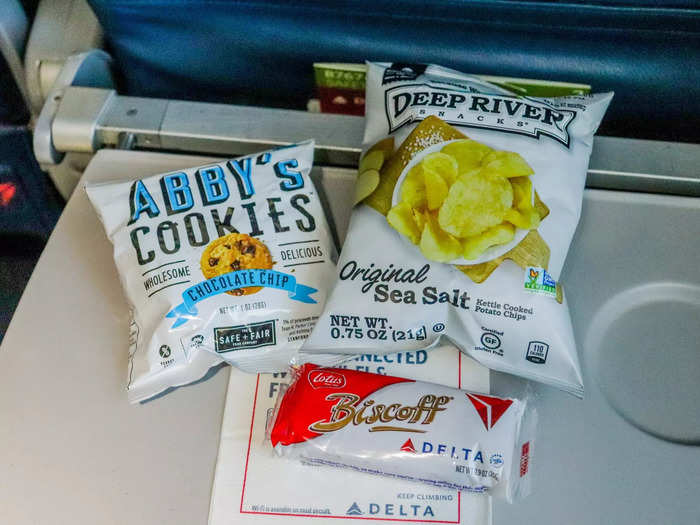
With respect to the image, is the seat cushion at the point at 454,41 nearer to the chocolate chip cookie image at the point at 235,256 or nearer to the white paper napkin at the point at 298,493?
the chocolate chip cookie image at the point at 235,256

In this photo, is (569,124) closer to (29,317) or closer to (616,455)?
(616,455)

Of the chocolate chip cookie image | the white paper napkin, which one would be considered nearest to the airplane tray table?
the white paper napkin

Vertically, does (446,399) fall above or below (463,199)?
below

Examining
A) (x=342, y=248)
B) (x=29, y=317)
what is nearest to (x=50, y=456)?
(x=29, y=317)

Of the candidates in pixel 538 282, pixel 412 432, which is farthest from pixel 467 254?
pixel 412 432

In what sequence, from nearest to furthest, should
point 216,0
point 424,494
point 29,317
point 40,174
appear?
1. point 424,494
2. point 29,317
3. point 216,0
4. point 40,174

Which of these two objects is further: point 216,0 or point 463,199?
point 216,0

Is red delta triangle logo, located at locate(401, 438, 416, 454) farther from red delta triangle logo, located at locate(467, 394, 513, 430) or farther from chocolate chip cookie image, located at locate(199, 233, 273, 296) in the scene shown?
chocolate chip cookie image, located at locate(199, 233, 273, 296)
